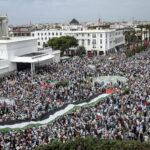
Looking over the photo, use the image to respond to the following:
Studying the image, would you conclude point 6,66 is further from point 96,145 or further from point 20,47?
point 96,145

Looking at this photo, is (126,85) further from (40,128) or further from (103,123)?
(40,128)

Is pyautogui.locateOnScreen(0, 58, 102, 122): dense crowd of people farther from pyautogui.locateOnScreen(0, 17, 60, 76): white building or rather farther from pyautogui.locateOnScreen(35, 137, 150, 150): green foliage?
A: pyautogui.locateOnScreen(35, 137, 150, 150): green foliage

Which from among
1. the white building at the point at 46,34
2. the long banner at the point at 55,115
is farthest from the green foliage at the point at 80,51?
the long banner at the point at 55,115

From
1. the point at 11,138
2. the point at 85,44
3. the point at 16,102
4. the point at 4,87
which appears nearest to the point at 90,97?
the point at 16,102

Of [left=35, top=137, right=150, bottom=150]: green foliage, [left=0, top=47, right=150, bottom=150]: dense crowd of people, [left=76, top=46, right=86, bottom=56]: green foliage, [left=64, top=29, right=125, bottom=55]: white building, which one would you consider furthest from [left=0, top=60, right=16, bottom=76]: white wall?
[left=64, top=29, right=125, bottom=55]: white building

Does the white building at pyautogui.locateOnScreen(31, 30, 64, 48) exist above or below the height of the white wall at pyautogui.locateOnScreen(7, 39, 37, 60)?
above

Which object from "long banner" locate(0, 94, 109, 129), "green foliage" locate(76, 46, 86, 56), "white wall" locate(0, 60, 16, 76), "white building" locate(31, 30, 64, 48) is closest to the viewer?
"long banner" locate(0, 94, 109, 129)

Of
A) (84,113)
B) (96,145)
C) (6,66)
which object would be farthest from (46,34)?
(96,145)

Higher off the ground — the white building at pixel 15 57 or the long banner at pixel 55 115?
the white building at pixel 15 57

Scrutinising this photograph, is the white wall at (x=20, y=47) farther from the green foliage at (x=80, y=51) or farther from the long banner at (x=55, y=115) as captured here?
the long banner at (x=55, y=115)
